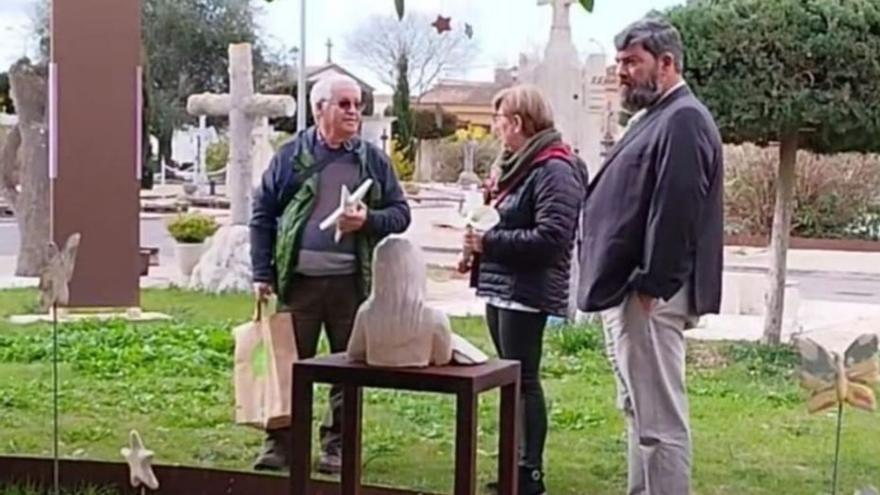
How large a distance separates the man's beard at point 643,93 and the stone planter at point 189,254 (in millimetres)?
6480

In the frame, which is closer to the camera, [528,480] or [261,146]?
[528,480]

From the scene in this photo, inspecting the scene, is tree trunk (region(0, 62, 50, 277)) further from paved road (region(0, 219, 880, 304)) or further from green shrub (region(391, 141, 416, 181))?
green shrub (region(391, 141, 416, 181))

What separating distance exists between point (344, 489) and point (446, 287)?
622 centimetres

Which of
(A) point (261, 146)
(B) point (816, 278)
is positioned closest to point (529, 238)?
(A) point (261, 146)

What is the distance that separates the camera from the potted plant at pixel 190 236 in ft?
29.4

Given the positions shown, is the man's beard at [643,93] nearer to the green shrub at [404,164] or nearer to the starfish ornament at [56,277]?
the starfish ornament at [56,277]

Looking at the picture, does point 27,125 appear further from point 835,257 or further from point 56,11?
point 835,257

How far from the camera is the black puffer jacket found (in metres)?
3.02

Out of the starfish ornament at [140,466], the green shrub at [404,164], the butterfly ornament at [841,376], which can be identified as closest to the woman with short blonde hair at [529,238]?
the starfish ornament at [140,466]

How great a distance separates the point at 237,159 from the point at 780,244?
139 inches

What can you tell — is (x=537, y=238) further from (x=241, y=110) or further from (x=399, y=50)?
(x=399, y=50)

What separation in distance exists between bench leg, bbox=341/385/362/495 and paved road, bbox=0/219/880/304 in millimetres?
7193

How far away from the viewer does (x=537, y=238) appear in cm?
301

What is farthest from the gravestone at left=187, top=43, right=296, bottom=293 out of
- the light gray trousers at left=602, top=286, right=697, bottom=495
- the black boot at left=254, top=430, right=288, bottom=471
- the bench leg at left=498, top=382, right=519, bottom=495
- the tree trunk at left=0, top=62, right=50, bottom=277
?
the bench leg at left=498, top=382, right=519, bottom=495
